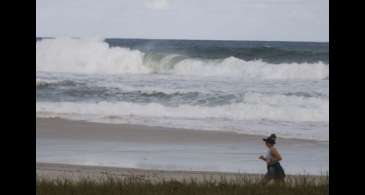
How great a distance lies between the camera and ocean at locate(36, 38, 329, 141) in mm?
12023

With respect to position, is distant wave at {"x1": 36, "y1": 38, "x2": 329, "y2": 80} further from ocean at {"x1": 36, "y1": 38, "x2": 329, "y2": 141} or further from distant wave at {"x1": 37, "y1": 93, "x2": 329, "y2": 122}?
distant wave at {"x1": 37, "y1": 93, "x2": 329, "y2": 122}

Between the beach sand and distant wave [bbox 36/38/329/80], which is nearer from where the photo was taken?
the beach sand

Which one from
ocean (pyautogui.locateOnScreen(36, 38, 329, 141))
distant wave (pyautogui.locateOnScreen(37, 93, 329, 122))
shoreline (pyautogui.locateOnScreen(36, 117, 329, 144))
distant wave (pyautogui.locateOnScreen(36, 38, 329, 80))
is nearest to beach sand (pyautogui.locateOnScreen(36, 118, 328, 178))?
shoreline (pyautogui.locateOnScreen(36, 117, 329, 144))

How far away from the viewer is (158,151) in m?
8.92

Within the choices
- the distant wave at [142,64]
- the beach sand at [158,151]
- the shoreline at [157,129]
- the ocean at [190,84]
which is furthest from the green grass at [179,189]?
the distant wave at [142,64]

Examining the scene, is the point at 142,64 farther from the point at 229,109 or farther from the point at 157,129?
the point at 157,129

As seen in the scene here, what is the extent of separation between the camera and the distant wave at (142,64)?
63.2 ft

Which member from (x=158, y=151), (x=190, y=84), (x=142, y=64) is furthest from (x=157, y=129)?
(x=142, y=64)

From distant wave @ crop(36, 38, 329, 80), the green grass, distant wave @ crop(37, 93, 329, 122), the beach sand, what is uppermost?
distant wave @ crop(36, 38, 329, 80)

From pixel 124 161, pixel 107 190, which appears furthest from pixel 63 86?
pixel 107 190

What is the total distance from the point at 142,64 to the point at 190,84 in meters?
4.87

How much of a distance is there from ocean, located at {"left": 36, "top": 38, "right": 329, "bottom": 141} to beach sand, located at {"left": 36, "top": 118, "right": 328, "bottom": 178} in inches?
29.4

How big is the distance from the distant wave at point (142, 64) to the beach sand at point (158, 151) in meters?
8.49

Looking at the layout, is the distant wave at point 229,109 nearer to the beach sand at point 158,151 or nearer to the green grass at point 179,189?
the beach sand at point 158,151
